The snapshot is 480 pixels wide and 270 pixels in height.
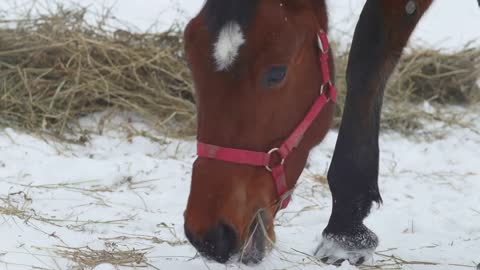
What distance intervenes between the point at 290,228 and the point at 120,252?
35.7 inches

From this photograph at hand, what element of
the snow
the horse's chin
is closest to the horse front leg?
the snow

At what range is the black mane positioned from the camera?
2377mm

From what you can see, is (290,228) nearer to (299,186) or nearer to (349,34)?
(299,186)

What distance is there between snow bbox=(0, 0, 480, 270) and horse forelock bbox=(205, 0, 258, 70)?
74 cm

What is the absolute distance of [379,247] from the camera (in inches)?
127

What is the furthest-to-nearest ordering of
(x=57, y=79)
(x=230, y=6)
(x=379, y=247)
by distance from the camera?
(x=57, y=79)
(x=379, y=247)
(x=230, y=6)

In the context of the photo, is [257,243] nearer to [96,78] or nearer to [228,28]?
[228,28]

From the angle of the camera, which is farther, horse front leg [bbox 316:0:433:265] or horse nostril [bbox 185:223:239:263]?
horse front leg [bbox 316:0:433:265]

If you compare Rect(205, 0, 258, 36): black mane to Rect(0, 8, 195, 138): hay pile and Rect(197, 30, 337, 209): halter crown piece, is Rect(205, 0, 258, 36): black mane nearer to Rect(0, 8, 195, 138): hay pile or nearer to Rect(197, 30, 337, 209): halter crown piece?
Rect(197, 30, 337, 209): halter crown piece

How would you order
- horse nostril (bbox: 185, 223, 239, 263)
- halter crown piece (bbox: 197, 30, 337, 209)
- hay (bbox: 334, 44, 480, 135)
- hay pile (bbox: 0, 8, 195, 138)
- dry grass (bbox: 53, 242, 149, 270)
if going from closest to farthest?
horse nostril (bbox: 185, 223, 239, 263)
halter crown piece (bbox: 197, 30, 337, 209)
dry grass (bbox: 53, 242, 149, 270)
hay pile (bbox: 0, 8, 195, 138)
hay (bbox: 334, 44, 480, 135)

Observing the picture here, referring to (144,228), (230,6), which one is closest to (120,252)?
(144,228)

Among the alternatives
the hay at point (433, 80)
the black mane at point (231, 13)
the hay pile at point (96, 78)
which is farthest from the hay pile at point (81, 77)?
the black mane at point (231, 13)

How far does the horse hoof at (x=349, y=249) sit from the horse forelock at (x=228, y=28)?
97cm

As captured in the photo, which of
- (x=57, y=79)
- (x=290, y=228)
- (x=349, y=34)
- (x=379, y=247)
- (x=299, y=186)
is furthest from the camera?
(x=349, y=34)
